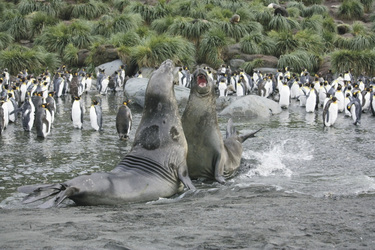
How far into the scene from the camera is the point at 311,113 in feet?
52.2

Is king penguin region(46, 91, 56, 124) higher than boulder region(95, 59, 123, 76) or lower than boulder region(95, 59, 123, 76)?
lower

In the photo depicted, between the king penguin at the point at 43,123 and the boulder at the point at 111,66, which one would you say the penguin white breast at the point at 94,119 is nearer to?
the king penguin at the point at 43,123

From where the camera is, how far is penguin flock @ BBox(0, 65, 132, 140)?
1149cm

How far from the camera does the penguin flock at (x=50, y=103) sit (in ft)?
37.7

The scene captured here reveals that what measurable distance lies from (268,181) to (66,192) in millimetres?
3031

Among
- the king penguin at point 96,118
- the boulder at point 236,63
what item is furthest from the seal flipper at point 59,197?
the boulder at point 236,63

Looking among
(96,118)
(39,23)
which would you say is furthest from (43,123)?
(39,23)

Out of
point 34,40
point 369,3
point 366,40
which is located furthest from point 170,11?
point 369,3

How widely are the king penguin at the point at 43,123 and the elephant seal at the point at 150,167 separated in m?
5.39

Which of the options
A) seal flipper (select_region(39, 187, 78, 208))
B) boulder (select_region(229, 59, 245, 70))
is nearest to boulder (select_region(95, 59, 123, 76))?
boulder (select_region(229, 59, 245, 70))

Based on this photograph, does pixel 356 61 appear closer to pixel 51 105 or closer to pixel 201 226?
pixel 51 105

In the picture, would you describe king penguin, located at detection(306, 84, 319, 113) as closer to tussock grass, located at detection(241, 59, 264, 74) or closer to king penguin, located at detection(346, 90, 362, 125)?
king penguin, located at detection(346, 90, 362, 125)

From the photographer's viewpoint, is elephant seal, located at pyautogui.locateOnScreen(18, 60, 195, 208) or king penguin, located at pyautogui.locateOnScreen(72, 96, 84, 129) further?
king penguin, located at pyautogui.locateOnScreen(72, 96, 84, 129)

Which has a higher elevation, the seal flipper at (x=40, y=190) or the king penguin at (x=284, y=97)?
the king penguin at (x=284, y=97)
